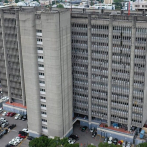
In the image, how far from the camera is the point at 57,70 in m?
110

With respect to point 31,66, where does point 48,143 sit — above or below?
below

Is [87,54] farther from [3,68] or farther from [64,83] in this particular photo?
[3,68]

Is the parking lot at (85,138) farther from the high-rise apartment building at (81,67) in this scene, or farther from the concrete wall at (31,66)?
the concrete wall at (31,66)

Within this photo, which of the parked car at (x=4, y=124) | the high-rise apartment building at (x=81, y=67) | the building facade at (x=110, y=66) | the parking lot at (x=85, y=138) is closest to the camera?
the high-rise apartment building at (x=81, y=67)

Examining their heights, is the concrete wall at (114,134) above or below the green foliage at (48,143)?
below

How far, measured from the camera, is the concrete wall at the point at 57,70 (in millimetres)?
105062

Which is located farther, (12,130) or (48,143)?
(12,130)

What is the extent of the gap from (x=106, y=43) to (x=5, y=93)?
250ft

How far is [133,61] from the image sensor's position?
367ft

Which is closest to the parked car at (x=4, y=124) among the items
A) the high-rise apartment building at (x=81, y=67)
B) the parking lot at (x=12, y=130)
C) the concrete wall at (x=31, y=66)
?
the parking lot at (x=12, y=130)

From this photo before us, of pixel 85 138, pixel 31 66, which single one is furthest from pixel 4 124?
pixel 85 138

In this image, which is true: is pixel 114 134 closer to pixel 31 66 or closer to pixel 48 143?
pixel 48 143

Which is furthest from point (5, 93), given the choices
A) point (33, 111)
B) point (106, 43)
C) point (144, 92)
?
point (144, 92)

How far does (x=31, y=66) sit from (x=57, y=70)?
13.0 metres
